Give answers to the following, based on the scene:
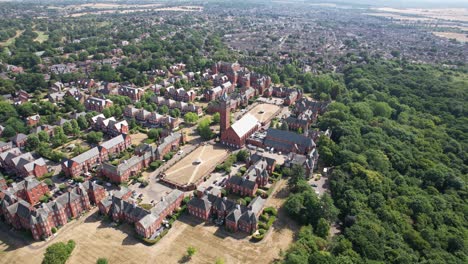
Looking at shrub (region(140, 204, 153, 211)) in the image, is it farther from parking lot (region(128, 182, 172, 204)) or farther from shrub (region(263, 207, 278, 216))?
shrub (region(263, 207, 278, 216))

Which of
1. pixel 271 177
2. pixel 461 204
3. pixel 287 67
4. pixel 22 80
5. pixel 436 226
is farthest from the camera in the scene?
pixel 287 67

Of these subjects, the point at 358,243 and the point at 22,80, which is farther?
→ the point at 22,80

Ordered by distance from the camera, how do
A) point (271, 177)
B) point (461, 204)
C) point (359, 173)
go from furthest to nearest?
point (271, 177) < point (359, 173) < point (461, 204)

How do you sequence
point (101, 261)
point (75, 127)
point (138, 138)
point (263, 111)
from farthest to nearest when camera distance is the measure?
point (263, 111), point (138, 138), point (75, 127), point (101, 261)

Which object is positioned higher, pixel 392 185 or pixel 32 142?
pixel 392 185

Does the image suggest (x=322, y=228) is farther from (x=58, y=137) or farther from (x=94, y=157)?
(x=58, y=137)

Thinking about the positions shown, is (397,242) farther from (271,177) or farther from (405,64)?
(405,64)

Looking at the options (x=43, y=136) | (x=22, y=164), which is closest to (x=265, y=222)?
(x=22, y=164)

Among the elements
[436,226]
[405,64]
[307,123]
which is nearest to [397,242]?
[436,226]
